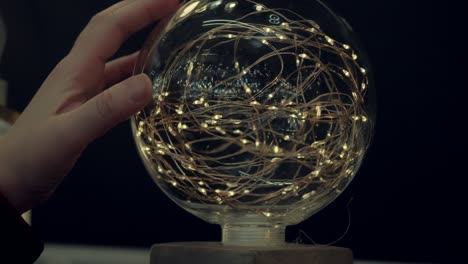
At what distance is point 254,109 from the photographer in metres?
0.62

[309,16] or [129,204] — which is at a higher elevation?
[309,16]

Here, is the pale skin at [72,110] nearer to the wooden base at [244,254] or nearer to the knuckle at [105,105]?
the knuckle at [105,105]

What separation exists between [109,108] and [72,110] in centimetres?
6

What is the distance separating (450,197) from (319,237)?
192mm

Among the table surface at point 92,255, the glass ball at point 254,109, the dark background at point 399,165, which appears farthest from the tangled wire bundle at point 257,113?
the table surface at point 92,255

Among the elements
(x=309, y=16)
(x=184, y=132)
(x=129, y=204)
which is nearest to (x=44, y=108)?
(x=184, y=132)

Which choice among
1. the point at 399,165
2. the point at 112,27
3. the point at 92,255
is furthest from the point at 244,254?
the point at 92,255

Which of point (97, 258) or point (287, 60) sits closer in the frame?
point (287, 60)

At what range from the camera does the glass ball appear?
63 cm

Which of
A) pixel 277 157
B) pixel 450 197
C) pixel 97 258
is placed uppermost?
pixel 277 157

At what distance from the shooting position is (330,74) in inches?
25.4

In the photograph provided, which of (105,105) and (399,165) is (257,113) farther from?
(399,165)

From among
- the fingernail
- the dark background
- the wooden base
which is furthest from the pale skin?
the dark background

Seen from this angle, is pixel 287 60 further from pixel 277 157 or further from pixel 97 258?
pixel 97 258
